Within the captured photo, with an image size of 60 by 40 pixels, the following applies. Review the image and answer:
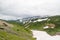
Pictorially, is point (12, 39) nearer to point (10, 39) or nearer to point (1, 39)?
point (10, 39)

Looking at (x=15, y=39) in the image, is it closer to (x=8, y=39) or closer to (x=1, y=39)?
(x=8, y=39)

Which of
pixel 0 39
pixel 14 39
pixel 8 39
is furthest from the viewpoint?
pixel 14 39

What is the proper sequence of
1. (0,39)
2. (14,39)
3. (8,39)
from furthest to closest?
(14,39), (8,39), (0,39)

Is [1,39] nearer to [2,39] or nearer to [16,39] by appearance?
[2,39]

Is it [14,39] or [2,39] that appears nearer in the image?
[2,39]

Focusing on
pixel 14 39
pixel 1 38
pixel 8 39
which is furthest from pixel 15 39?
pixel 1 38

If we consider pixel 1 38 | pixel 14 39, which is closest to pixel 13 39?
pixel 14 39

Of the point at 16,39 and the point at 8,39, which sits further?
the point at 16,39
